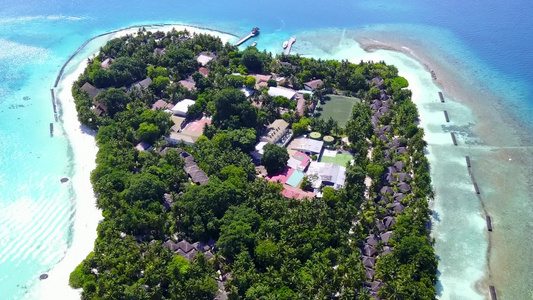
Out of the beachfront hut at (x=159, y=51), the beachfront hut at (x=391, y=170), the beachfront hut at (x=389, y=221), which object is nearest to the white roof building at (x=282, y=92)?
the beachfront hut at (x=391, y=170)

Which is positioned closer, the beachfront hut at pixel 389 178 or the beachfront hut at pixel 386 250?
the beachfront hut at pixel 386 250

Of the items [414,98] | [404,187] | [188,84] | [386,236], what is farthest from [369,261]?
[188,84]

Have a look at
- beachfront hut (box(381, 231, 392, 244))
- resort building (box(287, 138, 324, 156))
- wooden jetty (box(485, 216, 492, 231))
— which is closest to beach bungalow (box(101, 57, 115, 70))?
resort building (box(287, 138, 324, 156))

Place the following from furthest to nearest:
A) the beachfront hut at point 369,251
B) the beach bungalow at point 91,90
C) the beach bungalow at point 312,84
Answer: the beach bungalow at point 312,84, the beach bungalow at point 91,90, the beachfront hut at point 369,251

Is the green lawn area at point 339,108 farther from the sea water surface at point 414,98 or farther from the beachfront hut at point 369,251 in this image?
the beachfront hut at point 369,251

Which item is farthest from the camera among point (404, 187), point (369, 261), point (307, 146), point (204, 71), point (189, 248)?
point (204, 71)

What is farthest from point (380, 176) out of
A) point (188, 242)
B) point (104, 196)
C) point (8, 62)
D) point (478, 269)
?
point (8, 62)

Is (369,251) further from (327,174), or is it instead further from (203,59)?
(203,59)

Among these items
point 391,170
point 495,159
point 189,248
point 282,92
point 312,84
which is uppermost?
point 312,84
